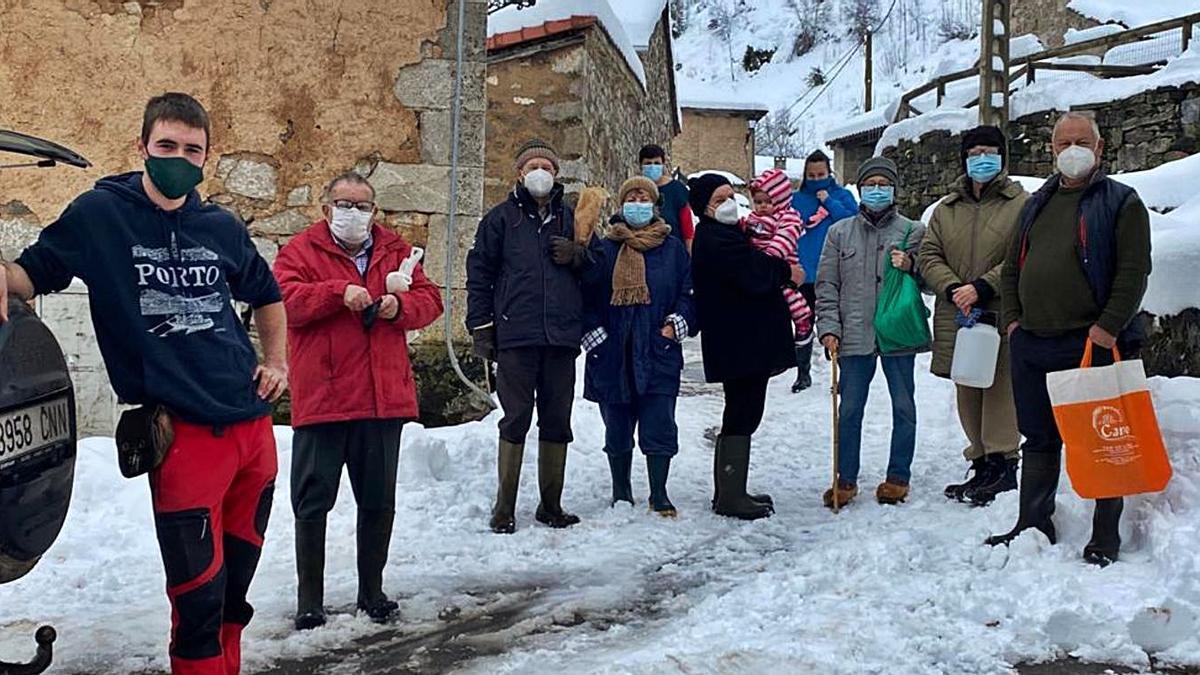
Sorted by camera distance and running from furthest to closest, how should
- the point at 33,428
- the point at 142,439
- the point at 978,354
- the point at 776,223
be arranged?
the point at 776,223 < the point at 978,354 < the point at 142,439 < the point at 33,428

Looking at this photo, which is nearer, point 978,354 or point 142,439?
point 142,439

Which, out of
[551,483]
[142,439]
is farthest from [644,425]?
[142,439]

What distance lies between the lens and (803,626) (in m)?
3.32

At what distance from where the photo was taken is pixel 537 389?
4.91 m

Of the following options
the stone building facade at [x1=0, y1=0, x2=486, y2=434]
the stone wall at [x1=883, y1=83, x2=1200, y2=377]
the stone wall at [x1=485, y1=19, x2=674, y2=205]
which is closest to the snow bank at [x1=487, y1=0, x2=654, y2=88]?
the stone wall at [x1=485, y1=19, x2=674, y2=205]

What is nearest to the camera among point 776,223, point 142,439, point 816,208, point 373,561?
point 142,439

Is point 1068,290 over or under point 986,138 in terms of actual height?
under

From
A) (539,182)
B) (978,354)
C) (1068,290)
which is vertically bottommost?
(978,354)

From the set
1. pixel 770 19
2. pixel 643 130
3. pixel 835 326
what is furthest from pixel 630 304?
pixel 770 19

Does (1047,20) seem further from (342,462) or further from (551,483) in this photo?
(342,462)

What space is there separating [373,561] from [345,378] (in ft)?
2.22

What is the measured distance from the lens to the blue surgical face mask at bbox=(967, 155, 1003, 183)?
4910 mm

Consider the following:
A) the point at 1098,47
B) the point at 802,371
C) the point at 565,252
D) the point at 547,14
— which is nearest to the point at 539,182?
the point at 565,252

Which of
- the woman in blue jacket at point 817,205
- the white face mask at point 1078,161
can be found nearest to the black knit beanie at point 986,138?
the white face mask at point 1078,161
